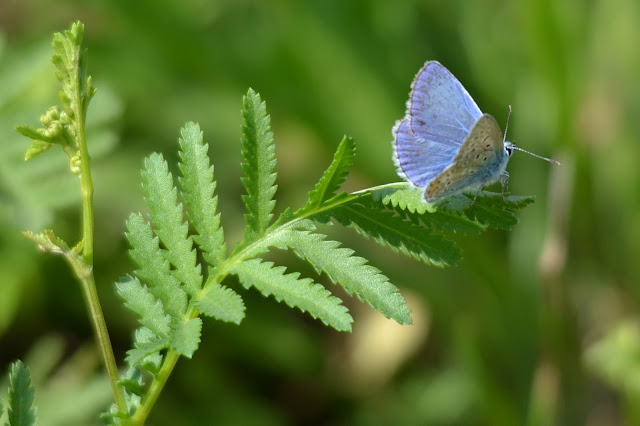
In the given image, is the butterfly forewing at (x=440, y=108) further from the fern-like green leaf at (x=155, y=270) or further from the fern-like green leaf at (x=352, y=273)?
the fern-like green leaf at (x=155, y=270)

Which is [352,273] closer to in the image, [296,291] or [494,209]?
[296,291]

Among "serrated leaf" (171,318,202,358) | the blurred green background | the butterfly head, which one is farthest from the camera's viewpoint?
the blurred green background

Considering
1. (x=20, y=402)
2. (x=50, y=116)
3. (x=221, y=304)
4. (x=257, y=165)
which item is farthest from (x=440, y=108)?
(x=20, y=402)

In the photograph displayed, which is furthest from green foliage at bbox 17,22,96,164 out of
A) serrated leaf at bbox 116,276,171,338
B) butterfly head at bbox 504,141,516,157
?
butterfly head at bbox 504,141,516,157

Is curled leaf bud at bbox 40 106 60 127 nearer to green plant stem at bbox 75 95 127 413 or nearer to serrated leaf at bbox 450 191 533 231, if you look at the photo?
green plant stem at bbox 75 95 127 413

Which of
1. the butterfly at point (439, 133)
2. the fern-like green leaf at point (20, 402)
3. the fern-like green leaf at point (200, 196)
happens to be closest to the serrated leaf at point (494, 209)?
the butterfly at point (439, 133)
